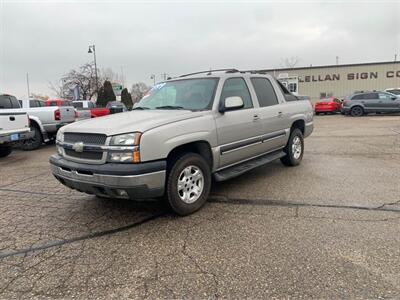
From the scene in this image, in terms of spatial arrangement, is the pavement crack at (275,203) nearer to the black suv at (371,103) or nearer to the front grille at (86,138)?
the front grille at (86,138)

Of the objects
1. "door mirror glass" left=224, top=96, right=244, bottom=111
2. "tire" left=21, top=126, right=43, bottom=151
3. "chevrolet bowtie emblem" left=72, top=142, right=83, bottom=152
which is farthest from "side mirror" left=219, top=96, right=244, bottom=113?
"tire" left=21, top=126, right=43, bottom=151

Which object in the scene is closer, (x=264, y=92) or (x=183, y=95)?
(x=183, y=95)

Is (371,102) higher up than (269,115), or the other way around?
(371,102)

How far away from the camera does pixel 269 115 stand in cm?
584

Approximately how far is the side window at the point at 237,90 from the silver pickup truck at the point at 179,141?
0.02 metres

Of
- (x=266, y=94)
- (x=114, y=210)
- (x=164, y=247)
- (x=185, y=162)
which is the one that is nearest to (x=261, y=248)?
(x=164, y=247)

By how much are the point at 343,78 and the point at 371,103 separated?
12262 millimetres

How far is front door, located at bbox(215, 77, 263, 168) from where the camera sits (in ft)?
15.7

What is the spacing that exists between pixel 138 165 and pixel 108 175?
35 cm

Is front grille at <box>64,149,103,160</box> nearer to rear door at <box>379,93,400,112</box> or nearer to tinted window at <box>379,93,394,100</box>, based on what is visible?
rear door at <box>379,93,400,112</box>

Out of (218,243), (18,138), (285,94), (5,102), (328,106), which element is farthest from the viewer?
(328,106)

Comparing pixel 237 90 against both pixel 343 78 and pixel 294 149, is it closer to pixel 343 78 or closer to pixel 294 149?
pixel 294 149

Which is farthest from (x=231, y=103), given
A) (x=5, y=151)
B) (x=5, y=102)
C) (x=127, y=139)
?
(x=5, y=102)

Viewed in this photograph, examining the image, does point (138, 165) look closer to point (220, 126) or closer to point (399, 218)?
point (220, 126)
